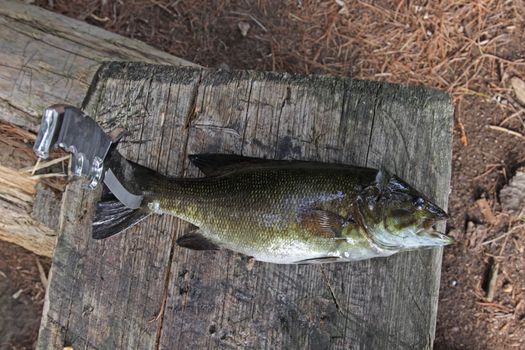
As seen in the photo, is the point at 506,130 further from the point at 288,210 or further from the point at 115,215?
the point at 115,215

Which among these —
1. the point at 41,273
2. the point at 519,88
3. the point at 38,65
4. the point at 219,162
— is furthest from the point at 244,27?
the point at 41,273

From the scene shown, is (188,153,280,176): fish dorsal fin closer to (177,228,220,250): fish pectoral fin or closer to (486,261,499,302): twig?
(177,228,220,250): fish pectoral fin

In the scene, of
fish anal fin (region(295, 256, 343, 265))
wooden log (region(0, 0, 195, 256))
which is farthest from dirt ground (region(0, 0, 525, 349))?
fish anal fin (region(295, 256, 343, 265))

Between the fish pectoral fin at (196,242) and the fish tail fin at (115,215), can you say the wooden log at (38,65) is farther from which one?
the fish pectoral fin at (196,242)

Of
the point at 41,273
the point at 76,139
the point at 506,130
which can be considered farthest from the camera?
the point at 41,273

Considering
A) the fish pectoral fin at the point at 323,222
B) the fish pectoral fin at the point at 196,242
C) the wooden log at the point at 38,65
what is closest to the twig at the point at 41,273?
the wooden log at the point at 38,65

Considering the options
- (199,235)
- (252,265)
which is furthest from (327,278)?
(199,235)
